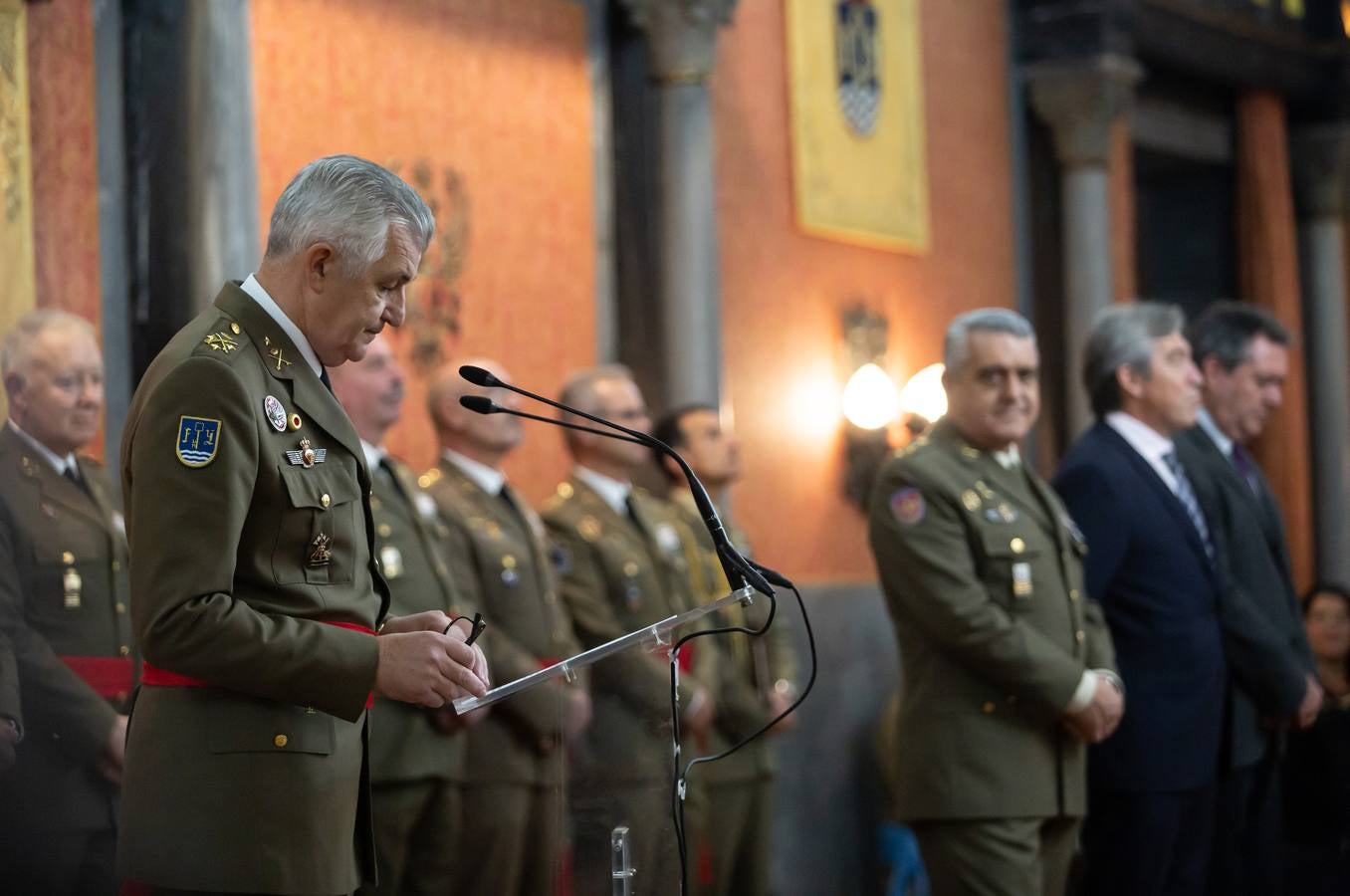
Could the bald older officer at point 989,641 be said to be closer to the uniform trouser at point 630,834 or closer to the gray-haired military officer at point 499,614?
the gray-haired military officer at point 499,614

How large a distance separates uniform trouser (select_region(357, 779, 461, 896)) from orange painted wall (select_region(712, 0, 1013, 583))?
2437mm

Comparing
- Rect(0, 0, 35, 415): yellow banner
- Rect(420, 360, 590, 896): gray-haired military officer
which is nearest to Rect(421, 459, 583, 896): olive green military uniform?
Rect(420, 360, 590, 896): gray-haired military officer

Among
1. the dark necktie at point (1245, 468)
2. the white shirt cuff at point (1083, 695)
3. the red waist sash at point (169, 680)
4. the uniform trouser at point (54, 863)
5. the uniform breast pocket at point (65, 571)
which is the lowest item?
the uniform trouser at point (54, 863)

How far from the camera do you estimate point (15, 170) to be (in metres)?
3.64

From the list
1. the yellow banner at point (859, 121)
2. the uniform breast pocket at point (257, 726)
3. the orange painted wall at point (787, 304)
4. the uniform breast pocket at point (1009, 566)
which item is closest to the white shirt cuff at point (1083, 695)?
the uniform breast pocket at point (1009, 566)

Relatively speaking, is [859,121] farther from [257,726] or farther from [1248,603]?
[257,726]

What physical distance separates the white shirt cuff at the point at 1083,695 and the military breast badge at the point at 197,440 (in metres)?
1.98

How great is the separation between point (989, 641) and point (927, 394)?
3164 mm

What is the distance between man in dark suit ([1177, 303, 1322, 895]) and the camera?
12.9 feet

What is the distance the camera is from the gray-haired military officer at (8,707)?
9.07ft

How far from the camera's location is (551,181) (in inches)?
210

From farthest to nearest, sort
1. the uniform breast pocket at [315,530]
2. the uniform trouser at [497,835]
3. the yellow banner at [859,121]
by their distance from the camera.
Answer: the yellow banner at [859,121], the uniform trouser at [497,835], the uniform breast pocket at [315,530]

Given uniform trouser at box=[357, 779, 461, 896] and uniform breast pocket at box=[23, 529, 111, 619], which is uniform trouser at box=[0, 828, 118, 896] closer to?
uniform breast pocket at box=[23, 529, 111, 619]

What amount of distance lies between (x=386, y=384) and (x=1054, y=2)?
180 inches
